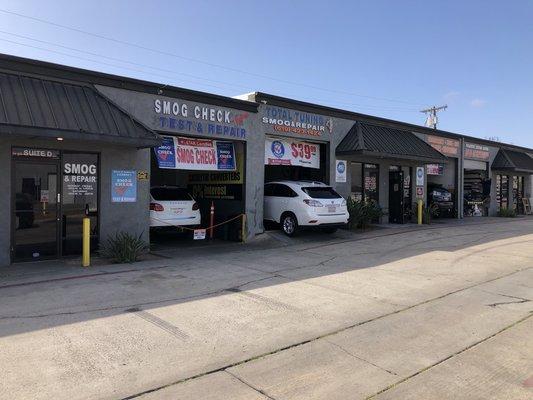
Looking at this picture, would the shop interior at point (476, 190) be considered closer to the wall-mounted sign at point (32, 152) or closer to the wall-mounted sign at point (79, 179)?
the wall-mounted sign at point (79, 179)

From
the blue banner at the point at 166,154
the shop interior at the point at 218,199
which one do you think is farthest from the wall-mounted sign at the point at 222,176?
the blue banner at the point at 166,154

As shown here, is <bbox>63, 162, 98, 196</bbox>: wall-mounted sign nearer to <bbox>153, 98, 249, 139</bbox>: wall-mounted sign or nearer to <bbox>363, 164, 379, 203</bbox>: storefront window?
<bbox>153, 98, 249, 139</bbox>: wall-mounted sign

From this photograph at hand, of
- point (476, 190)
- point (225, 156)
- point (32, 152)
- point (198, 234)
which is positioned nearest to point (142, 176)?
point (198, 234)

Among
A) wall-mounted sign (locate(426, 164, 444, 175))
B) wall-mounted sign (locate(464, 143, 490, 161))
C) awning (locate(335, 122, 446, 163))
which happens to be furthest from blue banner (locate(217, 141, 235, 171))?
wall-mounted sign (locate(464, 143, 490, 161))

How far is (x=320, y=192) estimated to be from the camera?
15008 millimetres

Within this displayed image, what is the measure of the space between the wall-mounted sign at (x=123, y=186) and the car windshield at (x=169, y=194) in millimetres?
1377

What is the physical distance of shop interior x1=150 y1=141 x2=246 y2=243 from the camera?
14891 millimetres

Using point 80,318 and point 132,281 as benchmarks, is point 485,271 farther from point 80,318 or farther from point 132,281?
point 80,318

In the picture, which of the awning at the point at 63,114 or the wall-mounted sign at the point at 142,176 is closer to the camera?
the awning at the point at 63,114

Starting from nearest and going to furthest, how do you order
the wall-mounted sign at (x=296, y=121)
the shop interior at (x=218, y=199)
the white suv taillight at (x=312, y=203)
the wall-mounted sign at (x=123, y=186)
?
the wall-mounted sign at (x=123, y=186)
the white suv taillight at (x=312, y=203)
the shop interior at (x=218, y=199)
the wall-mounted sign at (x=296, y=121)

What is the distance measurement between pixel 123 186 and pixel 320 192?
6.10 m

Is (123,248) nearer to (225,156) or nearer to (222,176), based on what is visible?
(225,156)

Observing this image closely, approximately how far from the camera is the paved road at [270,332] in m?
4.35

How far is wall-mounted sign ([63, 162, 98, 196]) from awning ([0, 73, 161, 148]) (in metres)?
1.35
